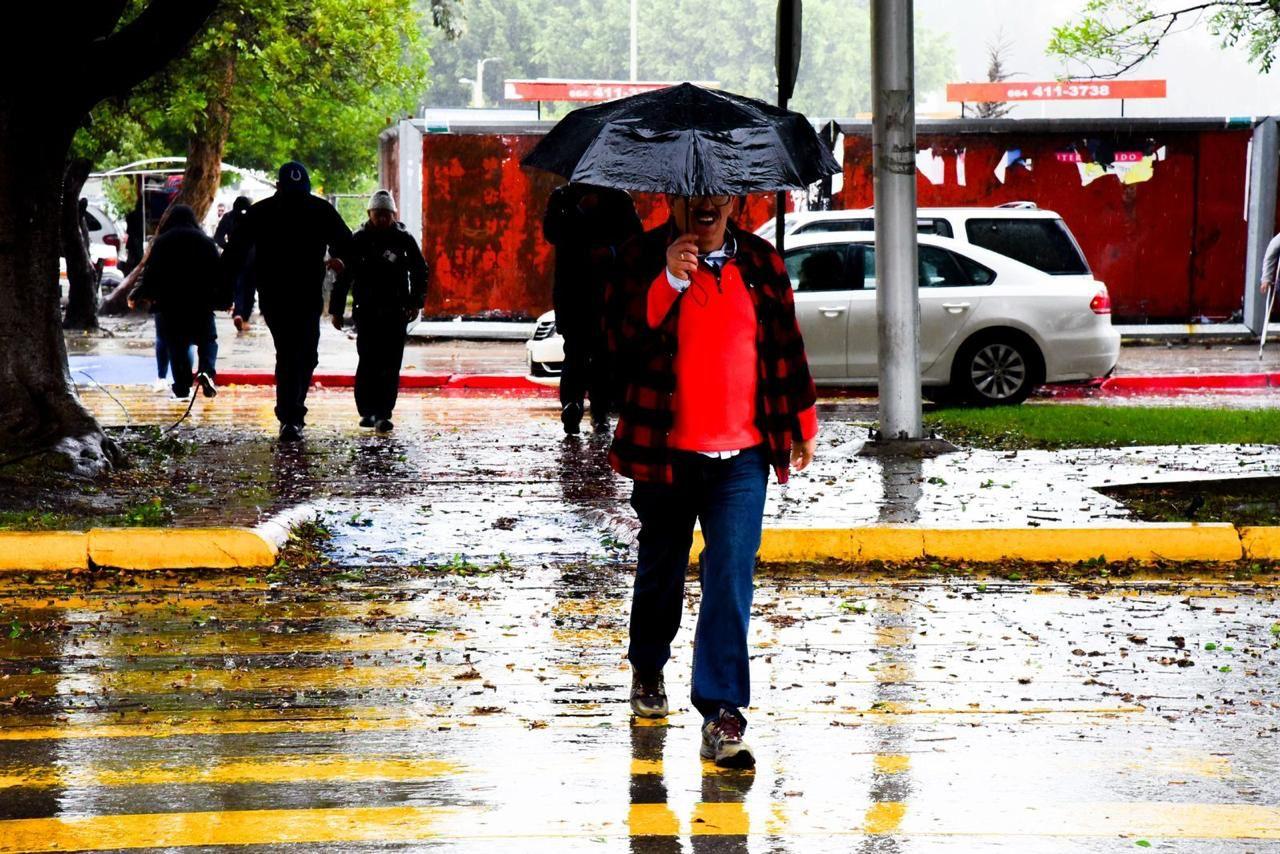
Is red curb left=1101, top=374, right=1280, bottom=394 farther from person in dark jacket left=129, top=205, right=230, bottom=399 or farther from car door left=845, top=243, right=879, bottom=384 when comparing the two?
person in dark jacket left=129, top=205, right=230, bottom=399

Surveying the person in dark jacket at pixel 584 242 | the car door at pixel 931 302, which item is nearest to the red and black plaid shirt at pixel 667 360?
the person in dark jacket at pixel 584 242

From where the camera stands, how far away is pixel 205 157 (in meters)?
31.4

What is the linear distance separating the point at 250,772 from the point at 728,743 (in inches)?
53.5

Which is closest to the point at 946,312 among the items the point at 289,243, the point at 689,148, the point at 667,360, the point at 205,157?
the point at 289,243

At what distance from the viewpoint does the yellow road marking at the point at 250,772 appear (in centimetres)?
504

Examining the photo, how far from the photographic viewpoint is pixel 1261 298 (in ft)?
79.5

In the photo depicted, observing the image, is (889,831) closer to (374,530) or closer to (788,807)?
(788,807)

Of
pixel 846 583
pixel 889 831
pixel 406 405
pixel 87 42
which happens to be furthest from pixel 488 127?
pixel 889 831

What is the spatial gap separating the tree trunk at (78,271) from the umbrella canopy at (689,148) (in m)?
22.6

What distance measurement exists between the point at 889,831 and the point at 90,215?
45.1 meters

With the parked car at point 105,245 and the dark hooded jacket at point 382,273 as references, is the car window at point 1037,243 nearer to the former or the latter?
the dark hooded jacket at point 382,273

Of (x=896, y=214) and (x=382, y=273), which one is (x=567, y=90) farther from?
(x=896, y=214)

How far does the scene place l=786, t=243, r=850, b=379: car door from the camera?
1648cm

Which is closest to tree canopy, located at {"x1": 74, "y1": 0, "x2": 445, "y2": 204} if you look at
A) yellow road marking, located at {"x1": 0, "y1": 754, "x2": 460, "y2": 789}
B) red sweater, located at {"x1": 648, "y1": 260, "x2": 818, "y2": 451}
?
red sweater, located at {"x1": 648, "y1": 260, "x2": 818, "y2": 451}
